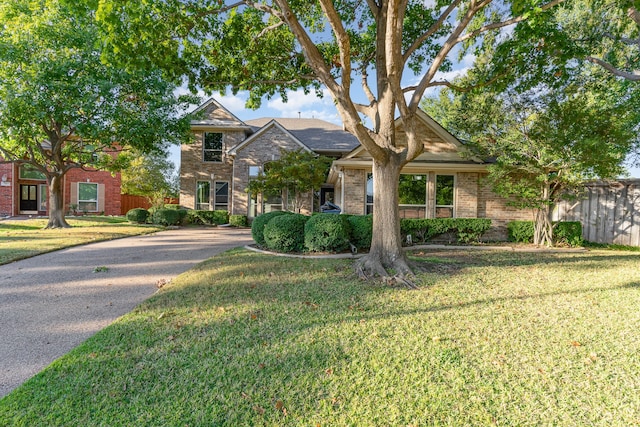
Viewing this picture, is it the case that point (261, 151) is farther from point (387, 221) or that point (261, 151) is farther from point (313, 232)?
point (387, 221)

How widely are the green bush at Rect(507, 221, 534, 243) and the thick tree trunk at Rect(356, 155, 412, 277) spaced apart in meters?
7.33

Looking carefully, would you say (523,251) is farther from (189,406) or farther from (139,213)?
(139,213)

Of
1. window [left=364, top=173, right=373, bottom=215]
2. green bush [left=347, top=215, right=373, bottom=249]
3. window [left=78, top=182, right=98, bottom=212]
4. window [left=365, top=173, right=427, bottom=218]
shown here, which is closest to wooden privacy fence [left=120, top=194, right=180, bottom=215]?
window [left=78, top=182, right=98, bottom=212]

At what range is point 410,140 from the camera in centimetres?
626

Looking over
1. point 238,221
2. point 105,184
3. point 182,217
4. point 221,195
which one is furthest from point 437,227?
point 105,184

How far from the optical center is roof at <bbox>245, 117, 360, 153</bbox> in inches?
803

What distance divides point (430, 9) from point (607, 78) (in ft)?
30.1

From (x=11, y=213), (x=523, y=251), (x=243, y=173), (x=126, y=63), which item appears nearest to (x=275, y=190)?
(x=243, y=173)

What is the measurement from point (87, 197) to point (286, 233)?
25678mm

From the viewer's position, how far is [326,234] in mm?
8375

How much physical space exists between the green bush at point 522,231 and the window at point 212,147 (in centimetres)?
1731

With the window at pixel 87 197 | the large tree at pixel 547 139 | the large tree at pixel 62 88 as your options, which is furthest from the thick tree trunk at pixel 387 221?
the window at pixel 87 197

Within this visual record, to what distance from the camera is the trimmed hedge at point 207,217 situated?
1966 centimetres

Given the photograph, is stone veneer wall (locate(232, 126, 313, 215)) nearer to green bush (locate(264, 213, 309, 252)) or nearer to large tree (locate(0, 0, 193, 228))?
large tree (locate(0, 0, 193, 228))
